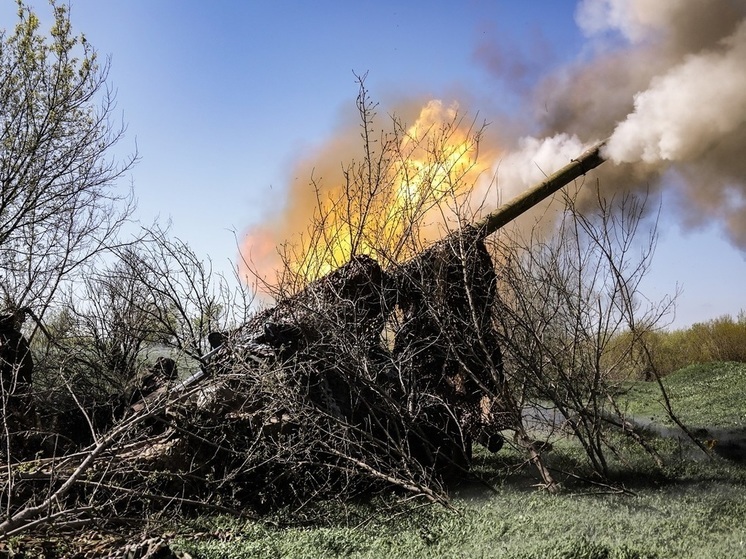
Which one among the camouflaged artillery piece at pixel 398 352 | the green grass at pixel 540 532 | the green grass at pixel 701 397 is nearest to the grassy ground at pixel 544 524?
the green grass at pixel 540 532

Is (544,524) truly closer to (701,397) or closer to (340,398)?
(340,398)

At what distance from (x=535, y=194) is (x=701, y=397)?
756 centimetres

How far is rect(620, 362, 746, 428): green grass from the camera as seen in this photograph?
1180 cm

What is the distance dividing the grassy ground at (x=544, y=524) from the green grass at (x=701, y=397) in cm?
341

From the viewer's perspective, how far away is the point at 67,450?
8008 millimetres

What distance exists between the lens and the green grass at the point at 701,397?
1180 cm

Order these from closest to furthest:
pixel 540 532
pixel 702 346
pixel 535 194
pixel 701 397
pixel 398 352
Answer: pixel 540 532 → pixel 398 352 → pixel 535 194 → pixel 701 397 → pixel 702 346

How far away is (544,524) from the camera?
563 cm

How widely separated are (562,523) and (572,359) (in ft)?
9.21

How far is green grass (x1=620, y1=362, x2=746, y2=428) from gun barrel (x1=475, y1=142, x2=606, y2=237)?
12.3 ft

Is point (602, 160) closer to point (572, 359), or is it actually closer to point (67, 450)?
point (572, 359)

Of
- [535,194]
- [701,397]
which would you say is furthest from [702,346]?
[535,194]

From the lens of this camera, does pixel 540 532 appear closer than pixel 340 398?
Yes

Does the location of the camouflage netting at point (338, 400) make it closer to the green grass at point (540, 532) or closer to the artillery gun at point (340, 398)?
the artillery gun at point (340, 398)
